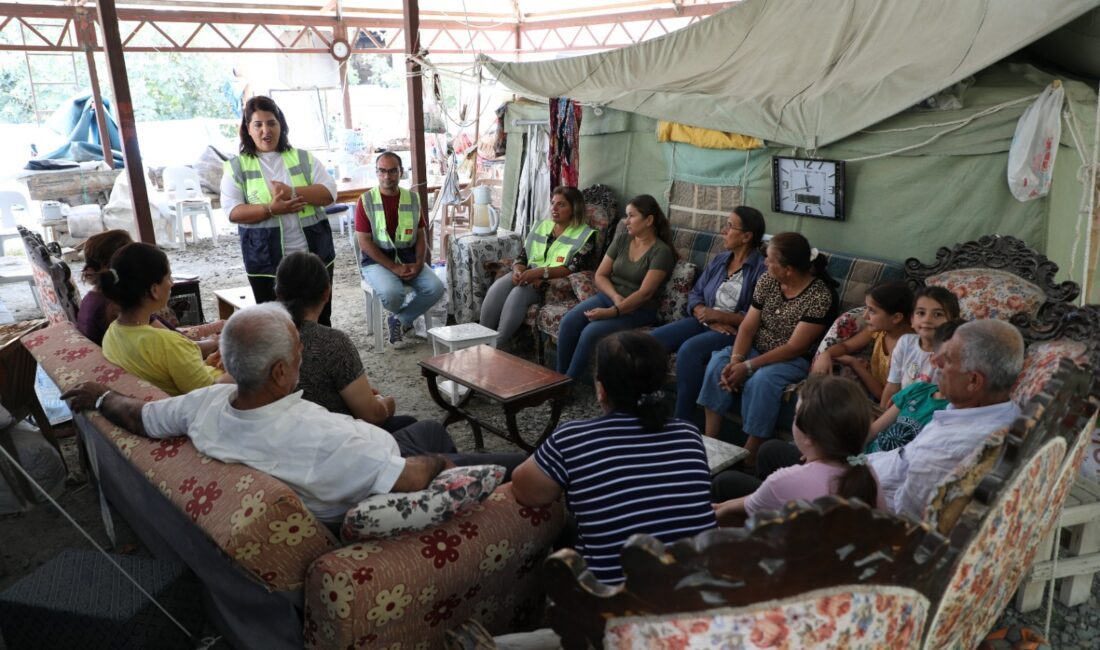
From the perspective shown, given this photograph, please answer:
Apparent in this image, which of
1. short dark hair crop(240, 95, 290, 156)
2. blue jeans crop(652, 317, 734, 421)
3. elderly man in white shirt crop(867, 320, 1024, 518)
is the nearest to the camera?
elderly man in white shirt crop(867, 320, 1024, 518)

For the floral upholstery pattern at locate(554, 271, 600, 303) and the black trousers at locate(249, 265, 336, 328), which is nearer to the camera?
the black trousers at locate(249, 265, 336, 328)

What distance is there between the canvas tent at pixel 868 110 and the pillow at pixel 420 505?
8.00ft

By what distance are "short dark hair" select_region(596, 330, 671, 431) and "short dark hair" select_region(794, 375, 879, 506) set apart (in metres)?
0.34

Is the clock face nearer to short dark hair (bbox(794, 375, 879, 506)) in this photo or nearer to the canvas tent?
the canvas tent

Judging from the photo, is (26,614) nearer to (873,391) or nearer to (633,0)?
(873,391)

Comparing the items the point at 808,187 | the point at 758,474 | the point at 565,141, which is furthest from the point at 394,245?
the point at 758,474

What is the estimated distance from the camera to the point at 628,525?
158 centimetres

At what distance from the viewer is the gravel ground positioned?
2.30m

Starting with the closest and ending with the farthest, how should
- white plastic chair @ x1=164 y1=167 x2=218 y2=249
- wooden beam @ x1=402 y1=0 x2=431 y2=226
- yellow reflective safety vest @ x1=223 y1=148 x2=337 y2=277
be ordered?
yellow reflective safety vest @ x1=223 y1=148 x2=337 y2=277 → wooden beam @ x1=402 y1=0 x2=431 y2=226 → white plastic chair @ x1=164 y1=167 x2=218 y2=249

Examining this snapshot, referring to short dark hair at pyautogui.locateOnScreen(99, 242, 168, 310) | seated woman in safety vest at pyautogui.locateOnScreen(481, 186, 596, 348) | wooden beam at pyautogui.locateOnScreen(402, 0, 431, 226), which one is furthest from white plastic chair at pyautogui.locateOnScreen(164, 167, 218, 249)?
short dark hair at pyautogui.locateOnScreen(99, 242, 168, 310)

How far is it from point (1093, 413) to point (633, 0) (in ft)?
27.9

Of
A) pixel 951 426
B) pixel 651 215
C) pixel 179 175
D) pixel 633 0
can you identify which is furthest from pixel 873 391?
pixel 179 175

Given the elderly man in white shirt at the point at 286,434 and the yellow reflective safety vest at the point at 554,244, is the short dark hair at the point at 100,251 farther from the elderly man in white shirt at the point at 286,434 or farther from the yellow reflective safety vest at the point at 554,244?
the yellow reflective safety vest at the point at 554,244

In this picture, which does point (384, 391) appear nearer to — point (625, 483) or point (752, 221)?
point (752, 221)
